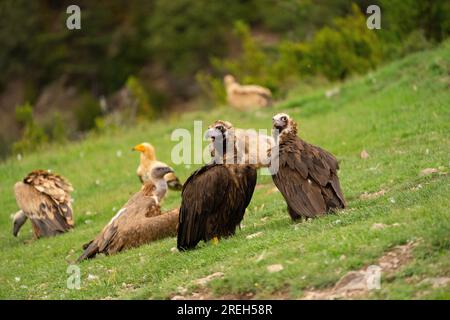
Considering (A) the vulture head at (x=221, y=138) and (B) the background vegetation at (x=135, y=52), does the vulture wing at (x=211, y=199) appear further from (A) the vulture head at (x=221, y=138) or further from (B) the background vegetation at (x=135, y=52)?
(B) the background vegetation at (x=135, y=52)

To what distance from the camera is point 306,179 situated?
415 inches

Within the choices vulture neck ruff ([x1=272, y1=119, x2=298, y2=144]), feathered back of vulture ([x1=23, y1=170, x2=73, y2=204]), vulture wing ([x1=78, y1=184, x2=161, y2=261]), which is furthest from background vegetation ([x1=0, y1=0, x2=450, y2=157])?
vulture neck ruff ([x1=272, y1=119, x2=298, y2=144])

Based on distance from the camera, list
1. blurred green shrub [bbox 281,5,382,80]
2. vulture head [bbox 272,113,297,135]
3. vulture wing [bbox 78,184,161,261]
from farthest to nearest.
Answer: blurred green shrub [bbox 281,5,382,80], vulture wing [bbox 78,184,161,261], vulture head [bbox 272,113,297,135]

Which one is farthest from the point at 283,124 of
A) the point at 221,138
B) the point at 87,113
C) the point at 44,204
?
the point at 87,113

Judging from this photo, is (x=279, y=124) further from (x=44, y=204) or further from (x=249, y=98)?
(x=249, y=98)

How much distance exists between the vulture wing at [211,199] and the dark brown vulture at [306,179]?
0.38m

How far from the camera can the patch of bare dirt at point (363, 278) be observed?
807 cm

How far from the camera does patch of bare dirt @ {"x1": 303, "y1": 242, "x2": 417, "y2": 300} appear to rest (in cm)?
807

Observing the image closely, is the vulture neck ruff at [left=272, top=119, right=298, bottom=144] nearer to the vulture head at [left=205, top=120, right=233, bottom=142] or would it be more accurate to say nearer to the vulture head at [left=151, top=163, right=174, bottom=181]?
the vulture head at [left=205, top=120, right=233, bottom=142]

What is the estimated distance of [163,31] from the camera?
5200 centimetres

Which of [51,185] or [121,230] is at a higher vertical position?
[51,185]

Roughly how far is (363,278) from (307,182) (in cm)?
249

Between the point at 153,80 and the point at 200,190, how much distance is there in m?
44.8
